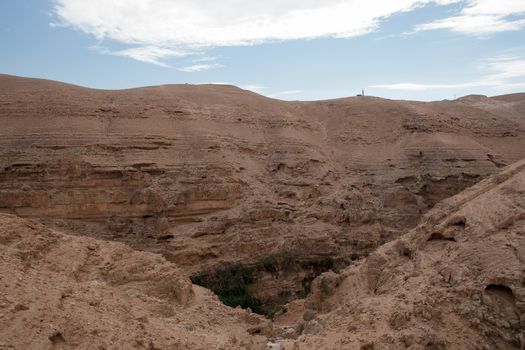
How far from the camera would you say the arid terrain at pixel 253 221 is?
9.42 metres

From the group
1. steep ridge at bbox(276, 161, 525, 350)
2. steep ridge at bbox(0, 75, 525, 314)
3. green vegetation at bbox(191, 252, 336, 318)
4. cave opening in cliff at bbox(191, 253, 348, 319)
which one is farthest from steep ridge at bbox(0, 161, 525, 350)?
steep ridge at bbox(0, 75, 525, 314)

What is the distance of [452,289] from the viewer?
9.86m

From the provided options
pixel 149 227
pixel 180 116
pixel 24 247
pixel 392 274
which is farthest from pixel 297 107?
pixel 24 247

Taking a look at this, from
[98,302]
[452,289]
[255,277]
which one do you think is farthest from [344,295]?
[255,277]

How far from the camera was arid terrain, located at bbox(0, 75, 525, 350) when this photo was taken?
942 cm

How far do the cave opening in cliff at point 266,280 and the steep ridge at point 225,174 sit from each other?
63 millimetres

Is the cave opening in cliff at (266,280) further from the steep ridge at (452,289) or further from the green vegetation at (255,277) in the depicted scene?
the steep ridge at (452,289)

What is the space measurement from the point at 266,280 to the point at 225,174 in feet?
17.0

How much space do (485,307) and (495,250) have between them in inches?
47.2

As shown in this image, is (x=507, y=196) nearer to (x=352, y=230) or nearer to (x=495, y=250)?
(x=495, y=250)

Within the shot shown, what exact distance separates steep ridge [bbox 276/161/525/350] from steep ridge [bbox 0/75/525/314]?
11.1 meters

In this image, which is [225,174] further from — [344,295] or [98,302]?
[98,302]

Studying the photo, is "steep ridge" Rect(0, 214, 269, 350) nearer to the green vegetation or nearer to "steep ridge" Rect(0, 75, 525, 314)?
the green vegetation

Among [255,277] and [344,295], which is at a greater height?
[344,295]
